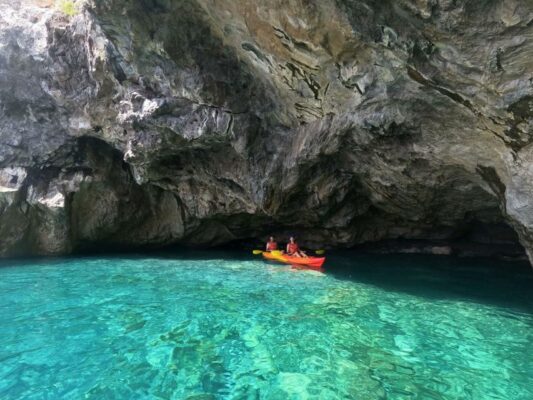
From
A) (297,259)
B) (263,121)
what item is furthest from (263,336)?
(263,121)

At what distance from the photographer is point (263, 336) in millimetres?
7996

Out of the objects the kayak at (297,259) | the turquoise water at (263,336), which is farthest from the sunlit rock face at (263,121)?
the turquoise water at (263,336)

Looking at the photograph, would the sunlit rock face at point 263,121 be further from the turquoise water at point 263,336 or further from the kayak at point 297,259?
the turquoise water at point 263,336

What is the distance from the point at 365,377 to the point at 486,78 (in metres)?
5.75

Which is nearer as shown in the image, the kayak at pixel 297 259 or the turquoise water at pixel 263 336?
the turquoise water at pixel 263 336

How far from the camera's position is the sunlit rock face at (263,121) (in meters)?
8.21

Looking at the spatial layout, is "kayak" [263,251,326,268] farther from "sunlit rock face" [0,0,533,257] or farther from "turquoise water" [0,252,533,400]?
"sunlit rock face" [0,0,533,257]

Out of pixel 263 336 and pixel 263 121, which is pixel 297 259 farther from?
pixel 263 336

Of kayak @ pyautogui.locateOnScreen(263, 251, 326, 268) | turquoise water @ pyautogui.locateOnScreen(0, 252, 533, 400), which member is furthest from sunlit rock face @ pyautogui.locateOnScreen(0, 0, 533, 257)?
turquoise water @ pyautogui.locateOnScreen(0, 252, 533, 400)

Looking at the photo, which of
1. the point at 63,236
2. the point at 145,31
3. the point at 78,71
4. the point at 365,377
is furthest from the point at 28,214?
the point at 365,377

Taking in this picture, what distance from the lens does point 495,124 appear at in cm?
862

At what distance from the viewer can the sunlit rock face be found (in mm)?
8211

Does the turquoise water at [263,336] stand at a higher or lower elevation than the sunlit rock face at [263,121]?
lower

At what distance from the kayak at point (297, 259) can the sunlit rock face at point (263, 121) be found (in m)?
1.94
